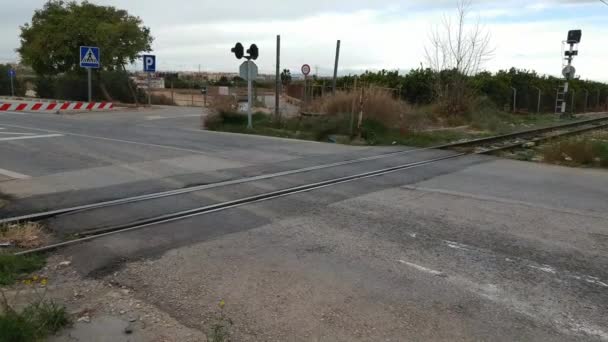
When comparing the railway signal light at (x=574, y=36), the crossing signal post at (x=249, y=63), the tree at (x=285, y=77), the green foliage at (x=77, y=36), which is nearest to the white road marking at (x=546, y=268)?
the crossing signal post at (x=249, y=63)

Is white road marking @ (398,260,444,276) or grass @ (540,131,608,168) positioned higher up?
grass @ (540,131,608,168)

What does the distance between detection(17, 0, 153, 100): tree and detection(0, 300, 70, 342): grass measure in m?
27.4

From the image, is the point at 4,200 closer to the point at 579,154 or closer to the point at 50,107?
the point at 579,154

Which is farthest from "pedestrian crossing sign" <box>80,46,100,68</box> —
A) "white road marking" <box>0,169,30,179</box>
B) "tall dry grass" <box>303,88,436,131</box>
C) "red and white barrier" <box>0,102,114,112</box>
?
"white road marking" <box>0,169,30,179</box>

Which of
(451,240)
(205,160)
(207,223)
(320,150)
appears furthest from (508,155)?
(207,223)

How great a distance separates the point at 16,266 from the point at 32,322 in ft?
4.54

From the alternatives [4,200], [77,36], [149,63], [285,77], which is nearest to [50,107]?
[149,63]

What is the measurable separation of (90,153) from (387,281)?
901 cm

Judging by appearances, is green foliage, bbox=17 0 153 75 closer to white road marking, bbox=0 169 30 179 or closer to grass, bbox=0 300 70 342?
white road marking, bbox=0 169 30 179

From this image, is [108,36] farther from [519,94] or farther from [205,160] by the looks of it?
[519,94]

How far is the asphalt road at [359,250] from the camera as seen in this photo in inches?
152

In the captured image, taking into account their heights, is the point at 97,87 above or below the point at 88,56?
below

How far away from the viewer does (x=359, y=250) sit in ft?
17.6

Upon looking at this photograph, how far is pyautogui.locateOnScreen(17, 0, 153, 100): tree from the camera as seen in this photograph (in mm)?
28609
